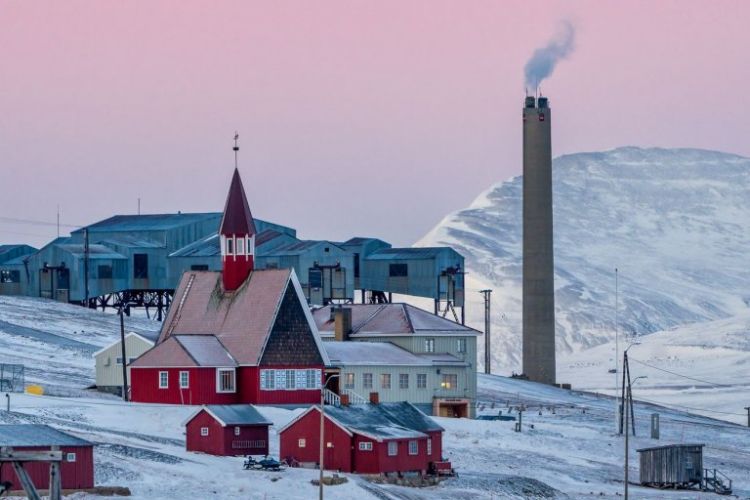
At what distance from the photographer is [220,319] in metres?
93.7

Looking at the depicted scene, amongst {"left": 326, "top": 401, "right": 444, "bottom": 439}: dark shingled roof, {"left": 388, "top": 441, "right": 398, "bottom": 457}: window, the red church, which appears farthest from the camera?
the red church

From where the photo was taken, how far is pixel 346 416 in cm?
7869

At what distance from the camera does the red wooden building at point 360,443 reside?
7588cm

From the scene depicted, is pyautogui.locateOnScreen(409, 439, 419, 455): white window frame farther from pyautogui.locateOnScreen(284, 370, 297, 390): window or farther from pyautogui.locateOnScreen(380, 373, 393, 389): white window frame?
pyautogui.locateOnScreen(380, 373, 393, 389): white window frame

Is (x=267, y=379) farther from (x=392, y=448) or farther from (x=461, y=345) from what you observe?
(x=461, y=345)

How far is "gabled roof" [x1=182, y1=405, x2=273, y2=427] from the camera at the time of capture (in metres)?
78.0

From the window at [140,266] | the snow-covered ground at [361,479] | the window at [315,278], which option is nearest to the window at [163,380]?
the snow-covered ground at [361,479]

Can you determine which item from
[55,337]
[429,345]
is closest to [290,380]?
[429,345]

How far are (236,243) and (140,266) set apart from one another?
183 ft

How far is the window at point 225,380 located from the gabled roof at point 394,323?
54.3 feet

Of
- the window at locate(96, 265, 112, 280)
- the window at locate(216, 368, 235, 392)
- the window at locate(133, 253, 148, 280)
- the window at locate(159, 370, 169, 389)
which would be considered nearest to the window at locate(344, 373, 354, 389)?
the window at locate(216, 368, 235, 392)

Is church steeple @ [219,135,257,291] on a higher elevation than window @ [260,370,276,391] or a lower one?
higher

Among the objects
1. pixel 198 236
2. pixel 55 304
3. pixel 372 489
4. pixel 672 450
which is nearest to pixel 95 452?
pixel 372 489

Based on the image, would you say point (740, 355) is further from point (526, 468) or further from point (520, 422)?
point (526, 468)
